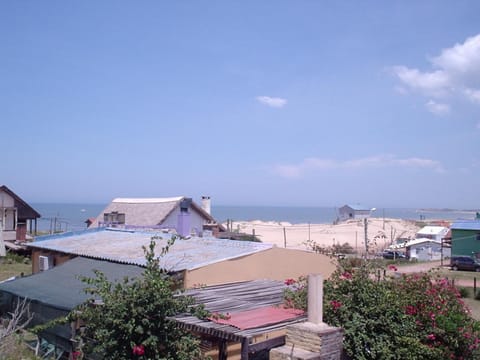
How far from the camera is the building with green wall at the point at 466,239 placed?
41625 millimetres

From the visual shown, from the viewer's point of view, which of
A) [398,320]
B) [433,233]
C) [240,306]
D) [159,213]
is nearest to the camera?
Result: [398,320]

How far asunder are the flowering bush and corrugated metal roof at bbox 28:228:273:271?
5.28 m

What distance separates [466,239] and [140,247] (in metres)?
33.8

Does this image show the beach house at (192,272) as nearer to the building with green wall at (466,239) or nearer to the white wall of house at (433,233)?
the building with green wall at (466,239)

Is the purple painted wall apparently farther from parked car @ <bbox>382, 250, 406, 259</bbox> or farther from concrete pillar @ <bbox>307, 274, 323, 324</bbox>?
parked car @ <bbox>382, 250, 406, 259</bbox>

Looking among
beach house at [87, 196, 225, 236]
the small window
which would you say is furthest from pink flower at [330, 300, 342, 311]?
beach house at [87, 196, 225, 236]

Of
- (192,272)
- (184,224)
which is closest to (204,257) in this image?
(192,272)

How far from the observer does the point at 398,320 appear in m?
8.20

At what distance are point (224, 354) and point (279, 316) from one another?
1.55 meters

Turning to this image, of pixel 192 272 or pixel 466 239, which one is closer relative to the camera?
pixel 192 272

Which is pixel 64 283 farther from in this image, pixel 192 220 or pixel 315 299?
pixel 192 220

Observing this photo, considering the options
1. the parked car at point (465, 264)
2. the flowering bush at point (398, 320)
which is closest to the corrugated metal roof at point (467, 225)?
the parked car at point (465, 264)

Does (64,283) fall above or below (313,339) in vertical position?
below

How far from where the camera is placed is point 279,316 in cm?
901
